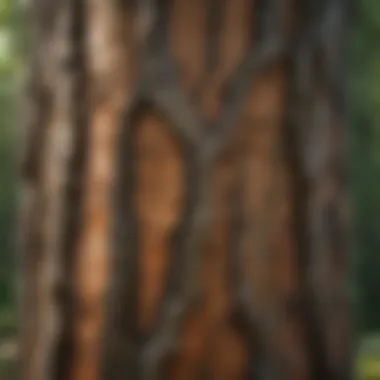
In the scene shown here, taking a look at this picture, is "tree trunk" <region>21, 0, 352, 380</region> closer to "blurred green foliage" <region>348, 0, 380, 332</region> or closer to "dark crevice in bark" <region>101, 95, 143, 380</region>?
"dark crevice in bark" <region>101, 95, 143, 380</region>

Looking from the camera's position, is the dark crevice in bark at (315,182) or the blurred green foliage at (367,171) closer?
the dark crevice in bark at (315,182)

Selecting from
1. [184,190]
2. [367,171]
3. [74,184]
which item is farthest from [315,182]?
[367,171]

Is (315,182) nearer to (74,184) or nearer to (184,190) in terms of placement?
(184,190)

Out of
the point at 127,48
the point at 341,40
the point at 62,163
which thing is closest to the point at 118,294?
the point at 62,163

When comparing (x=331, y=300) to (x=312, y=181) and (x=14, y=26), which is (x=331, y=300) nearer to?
(x=312, y=181)

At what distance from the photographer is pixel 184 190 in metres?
1.11

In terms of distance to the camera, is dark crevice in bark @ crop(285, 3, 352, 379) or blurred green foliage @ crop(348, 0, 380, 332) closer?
dark crevice in bark @ crop(285, 3, 352, 379)

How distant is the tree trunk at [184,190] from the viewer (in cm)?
111

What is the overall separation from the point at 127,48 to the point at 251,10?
0.15 m

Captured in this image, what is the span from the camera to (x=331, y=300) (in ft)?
3.83

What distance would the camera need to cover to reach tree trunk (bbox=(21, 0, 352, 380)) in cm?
111

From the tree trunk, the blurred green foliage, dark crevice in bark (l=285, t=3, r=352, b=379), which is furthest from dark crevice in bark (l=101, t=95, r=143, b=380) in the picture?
the blurred green foliage

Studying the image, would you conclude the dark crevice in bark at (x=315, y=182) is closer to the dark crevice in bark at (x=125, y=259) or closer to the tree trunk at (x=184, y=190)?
the tree trunk at (x=184, y=190)

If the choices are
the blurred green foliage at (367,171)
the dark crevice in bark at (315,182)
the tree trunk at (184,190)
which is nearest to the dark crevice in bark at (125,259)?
the tree trunk at (184,190)
